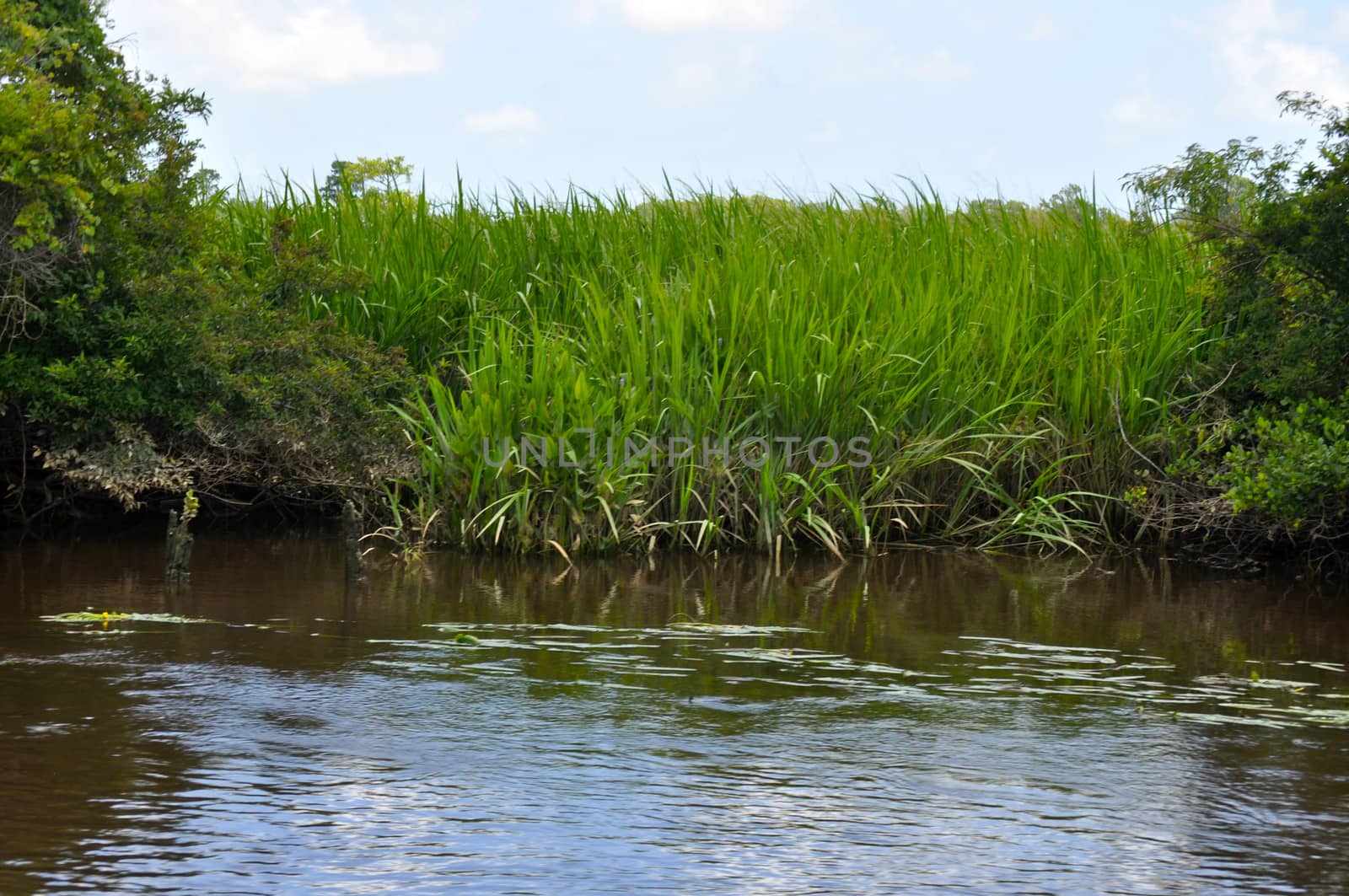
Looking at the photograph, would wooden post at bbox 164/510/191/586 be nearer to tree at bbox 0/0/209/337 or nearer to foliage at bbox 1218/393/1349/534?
tree at bbox 0/0/209/337

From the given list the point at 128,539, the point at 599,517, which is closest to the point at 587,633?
the point at 599,517

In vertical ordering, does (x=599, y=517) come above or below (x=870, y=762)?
above

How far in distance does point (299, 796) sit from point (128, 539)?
21.1 feet

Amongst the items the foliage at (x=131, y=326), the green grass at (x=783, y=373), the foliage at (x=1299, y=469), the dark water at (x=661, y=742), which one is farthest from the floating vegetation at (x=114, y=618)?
the foliage at (x=1299, y=469)

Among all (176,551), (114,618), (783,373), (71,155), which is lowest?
(114,618)

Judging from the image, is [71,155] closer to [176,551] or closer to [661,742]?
[176,551]

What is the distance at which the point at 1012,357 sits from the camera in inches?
416

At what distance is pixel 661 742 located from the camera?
15.9ft

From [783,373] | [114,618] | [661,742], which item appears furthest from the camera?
[783,373]

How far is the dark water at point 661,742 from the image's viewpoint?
3.72 m

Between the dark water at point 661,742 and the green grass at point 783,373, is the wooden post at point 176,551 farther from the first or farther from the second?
the green grass at point 783,373

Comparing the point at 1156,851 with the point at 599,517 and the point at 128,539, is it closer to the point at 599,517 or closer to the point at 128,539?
the point at 599,517

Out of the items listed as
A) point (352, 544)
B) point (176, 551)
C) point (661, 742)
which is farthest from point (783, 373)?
point (661, 742)

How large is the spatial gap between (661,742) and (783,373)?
5223 millimetres
